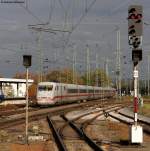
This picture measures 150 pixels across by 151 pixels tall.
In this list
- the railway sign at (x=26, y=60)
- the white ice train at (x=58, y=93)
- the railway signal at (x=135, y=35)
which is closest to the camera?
the railway signal at (x=135, y=35)

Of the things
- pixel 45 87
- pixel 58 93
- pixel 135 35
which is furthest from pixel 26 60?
pixel 58 93

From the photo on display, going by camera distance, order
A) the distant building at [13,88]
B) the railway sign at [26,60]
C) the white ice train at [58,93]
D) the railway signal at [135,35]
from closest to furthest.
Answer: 1. the railway signal at [135,35]
2. the railway sign at [26,60]
3. the white ice train at [58,93]
4. the distant building at [13,88]

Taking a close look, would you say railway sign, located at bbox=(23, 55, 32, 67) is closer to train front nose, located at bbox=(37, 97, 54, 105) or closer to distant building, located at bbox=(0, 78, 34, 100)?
train front nose, located at bbox=(37, 97, 54, 105)

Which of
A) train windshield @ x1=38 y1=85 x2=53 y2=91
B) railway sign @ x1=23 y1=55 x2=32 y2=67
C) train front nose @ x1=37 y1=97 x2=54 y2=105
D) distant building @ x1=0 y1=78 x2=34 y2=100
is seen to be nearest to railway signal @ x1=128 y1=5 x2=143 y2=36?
railway sign @ x1=23 y1=55 x2=32 y2=67

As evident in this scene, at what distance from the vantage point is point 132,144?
20.1m

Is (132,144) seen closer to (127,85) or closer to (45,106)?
(45,106)

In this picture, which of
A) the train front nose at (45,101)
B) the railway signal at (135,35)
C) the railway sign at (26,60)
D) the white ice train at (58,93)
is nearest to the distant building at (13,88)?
the white ice train at (58,93)

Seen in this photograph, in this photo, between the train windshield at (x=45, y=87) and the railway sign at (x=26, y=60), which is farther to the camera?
the train windshield at (x=45, y=87)

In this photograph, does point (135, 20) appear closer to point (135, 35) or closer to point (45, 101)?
point (135, 35)

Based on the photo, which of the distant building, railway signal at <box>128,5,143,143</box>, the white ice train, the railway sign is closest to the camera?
railway signal at <box>128,5,143,143</box>

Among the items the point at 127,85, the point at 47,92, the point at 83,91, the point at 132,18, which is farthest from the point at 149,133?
the point at 127,85

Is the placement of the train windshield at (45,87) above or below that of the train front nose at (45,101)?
above

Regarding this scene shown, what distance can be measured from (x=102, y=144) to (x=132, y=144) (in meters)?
1.16

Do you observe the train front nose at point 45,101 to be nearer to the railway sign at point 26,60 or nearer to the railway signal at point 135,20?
the railway sign at point 26,60
